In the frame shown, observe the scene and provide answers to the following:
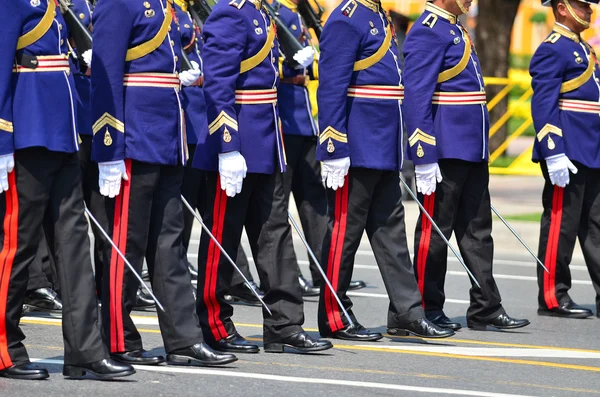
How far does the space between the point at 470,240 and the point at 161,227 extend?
222cm

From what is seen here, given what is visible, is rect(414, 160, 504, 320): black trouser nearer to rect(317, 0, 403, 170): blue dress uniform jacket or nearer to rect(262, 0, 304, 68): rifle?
rect(317, 0, 403, 170): blue dress uniform jacket

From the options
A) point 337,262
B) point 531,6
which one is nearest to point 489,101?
point 337,262

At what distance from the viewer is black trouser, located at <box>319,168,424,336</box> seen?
739 centimetres

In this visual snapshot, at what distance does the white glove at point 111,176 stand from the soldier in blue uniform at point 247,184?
0.63 metres

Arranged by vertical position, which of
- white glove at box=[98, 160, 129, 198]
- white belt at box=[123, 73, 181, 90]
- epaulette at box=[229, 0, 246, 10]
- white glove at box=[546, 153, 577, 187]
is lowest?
white glove at box=[98, 160, 129, 198]

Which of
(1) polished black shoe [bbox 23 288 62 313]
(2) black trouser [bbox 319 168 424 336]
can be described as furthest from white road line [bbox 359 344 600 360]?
(1) polished black shoe [bbox 23 288 62 313]

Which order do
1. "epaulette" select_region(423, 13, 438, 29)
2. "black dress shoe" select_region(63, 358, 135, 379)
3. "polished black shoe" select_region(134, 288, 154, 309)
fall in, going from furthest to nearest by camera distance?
1. "polished black shoe" select_region(134, 288, 154, 309)
2. "epaulette" select_region(423, 13, 438, 29)
3. "black dress shoe" select_region(63, 358, 135, 379)

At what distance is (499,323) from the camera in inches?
313

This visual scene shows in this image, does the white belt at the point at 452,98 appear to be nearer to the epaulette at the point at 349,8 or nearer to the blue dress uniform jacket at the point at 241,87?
the epaulette at the point at 349,8

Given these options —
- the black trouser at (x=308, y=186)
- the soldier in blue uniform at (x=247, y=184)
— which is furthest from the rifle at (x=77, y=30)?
the black trouser at (x=308, y=186)

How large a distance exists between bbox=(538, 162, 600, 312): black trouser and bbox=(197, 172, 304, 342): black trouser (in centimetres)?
237

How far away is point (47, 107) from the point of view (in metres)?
5.95

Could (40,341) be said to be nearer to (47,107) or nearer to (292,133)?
(47,107)

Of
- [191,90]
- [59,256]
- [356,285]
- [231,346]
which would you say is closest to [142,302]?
[191,90]
